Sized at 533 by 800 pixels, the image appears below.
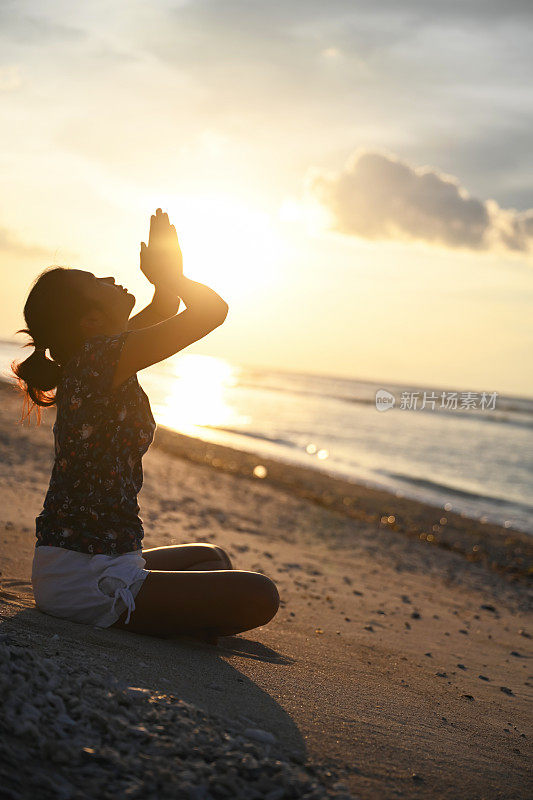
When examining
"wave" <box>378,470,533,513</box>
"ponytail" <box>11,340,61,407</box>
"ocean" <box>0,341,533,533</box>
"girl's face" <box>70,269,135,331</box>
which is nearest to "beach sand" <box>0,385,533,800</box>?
"ponytail" <box>11,340,61,407</box>

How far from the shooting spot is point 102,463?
3.70m

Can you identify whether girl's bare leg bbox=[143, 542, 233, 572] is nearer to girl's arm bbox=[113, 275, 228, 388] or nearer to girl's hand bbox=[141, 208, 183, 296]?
girl's arm bbox=[113, 275, 228, 388]

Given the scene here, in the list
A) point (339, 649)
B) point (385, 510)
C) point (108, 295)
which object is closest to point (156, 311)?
point (108, 295)

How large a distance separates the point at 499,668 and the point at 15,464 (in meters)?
6.97

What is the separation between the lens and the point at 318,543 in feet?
31.6

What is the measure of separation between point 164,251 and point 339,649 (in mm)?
2965

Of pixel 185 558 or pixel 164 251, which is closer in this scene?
pixel 164 251

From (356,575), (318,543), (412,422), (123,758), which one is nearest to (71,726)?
(123,758)

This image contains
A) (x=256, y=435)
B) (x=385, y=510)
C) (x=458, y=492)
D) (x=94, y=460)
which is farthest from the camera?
(x=256, y=435)

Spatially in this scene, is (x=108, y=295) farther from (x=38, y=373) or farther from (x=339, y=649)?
(x=339, y=649)

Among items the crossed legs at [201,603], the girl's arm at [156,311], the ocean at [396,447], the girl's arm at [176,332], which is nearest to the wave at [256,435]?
the ocean at [396,447]

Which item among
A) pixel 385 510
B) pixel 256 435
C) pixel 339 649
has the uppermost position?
pixel 256 435

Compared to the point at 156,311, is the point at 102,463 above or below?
below

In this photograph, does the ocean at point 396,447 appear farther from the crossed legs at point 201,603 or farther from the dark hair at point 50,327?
the crossed legs at point 201,603
